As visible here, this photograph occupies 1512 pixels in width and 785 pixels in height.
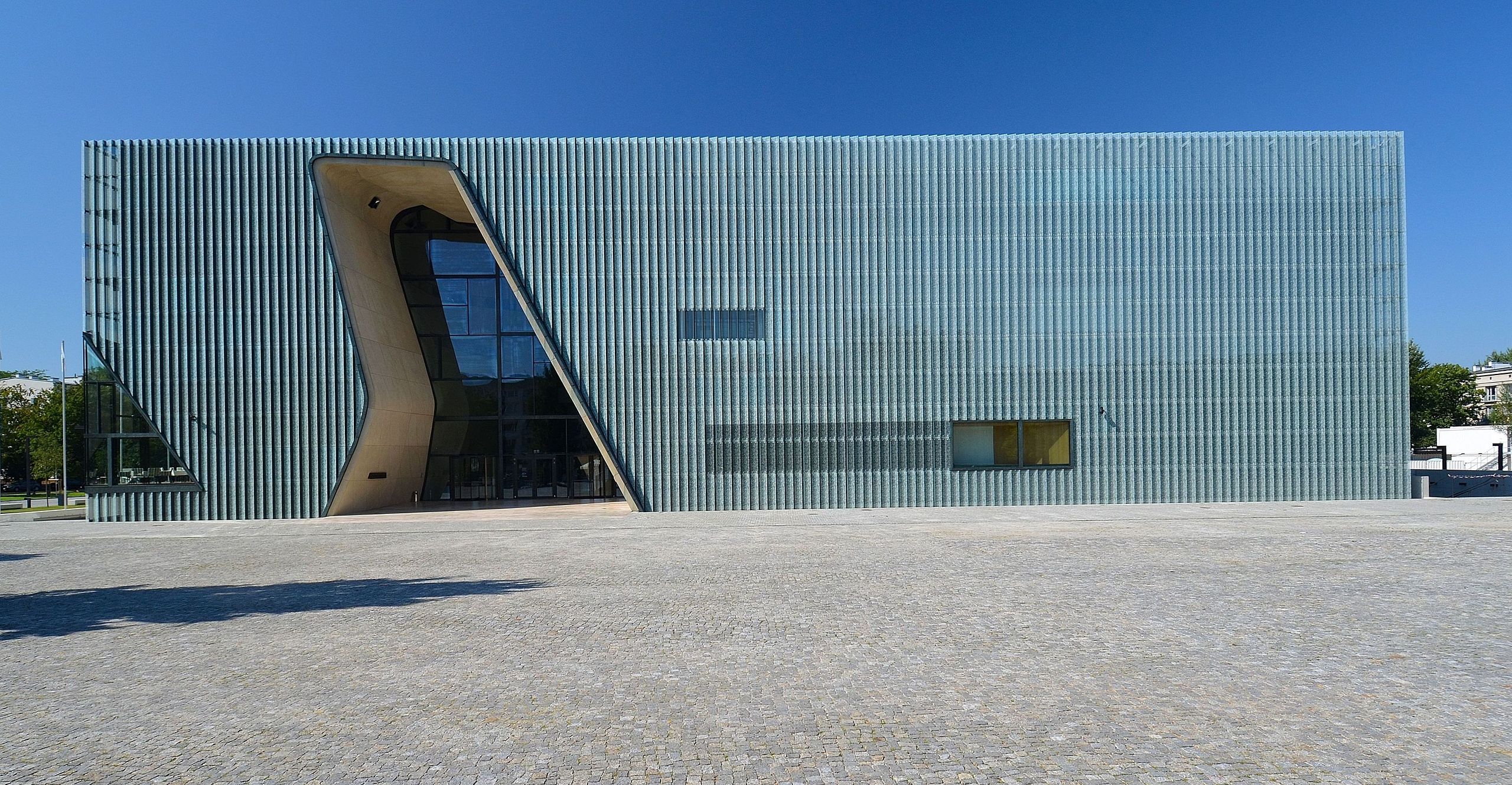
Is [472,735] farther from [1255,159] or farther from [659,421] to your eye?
[1255,159]

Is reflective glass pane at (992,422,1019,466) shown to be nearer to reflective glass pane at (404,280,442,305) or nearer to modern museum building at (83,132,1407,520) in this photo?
modern museum building at (83,132,1407,520)

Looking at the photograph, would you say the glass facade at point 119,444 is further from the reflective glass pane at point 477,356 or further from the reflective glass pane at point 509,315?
the reflective glass pane at point 509,315

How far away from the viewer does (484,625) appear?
370 inches

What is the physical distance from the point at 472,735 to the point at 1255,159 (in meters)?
29.2

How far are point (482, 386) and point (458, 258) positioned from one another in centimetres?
492

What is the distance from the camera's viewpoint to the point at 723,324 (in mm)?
26250

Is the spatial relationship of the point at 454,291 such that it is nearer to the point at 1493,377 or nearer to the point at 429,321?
the point at 429,321

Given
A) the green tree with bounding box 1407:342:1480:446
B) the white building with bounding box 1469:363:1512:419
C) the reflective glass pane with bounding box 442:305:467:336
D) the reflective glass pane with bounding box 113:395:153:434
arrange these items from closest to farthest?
the reflective glass pane with bounding box 113:395:153:434, the reflective glass pane with bounding box 442:305:467:336, the green tree with bounding box 1407:342:1480:446, the white building with bounding box 1469:363:1512:419

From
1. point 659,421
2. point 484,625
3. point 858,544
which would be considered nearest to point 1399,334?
point 858,544

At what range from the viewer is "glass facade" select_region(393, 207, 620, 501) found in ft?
99.3

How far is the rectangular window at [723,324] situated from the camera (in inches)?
1032

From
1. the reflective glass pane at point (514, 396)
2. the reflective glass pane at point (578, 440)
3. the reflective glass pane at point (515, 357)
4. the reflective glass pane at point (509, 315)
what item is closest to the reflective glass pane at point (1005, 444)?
the reflective glass pane at point (578, 440)

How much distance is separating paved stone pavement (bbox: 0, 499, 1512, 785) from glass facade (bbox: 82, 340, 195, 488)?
37.5 feet

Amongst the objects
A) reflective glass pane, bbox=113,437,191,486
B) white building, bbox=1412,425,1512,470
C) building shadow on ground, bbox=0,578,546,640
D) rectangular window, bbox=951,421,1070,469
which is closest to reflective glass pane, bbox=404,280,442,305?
reflective glass pane, bbox=113,437,191,486
